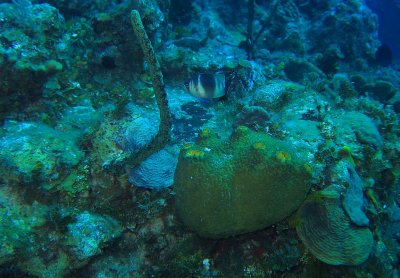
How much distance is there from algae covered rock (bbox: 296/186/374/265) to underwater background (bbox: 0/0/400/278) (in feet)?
0.03

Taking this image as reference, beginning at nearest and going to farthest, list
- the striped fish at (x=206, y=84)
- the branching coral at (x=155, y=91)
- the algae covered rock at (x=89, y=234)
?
the branching coral at (x=155, y=91)
the algae covered rock at (x=89, y=234)
the striped fish at (x=206, y=84)

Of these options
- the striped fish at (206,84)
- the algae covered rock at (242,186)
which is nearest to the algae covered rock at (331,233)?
the algae covered rock at (242,186)

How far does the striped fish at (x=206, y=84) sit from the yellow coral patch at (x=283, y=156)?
5.55 feet

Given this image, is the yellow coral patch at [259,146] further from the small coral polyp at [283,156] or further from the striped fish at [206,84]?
the striped fish at [206,84]

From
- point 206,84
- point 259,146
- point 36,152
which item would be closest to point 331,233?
point 259,146

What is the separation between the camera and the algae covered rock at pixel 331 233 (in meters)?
2.68

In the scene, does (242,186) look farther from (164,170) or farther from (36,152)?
(36,152)

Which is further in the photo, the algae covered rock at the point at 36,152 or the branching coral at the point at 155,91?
the algae covered rock at the point at 36,152

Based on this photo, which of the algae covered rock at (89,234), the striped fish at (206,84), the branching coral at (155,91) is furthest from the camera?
the striped fish at (206,84)

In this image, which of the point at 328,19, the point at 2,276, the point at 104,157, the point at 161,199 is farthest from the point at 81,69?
the point at 328,19

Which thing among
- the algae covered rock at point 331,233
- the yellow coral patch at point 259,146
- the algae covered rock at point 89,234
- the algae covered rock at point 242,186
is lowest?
the algae covered rock at point 89,234

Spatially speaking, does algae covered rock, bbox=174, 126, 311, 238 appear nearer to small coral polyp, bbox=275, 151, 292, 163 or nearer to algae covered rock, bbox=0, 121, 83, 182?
small coral polyp, bbox=275, 151, 292, 163

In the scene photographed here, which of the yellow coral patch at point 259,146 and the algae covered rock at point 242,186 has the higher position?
the yellow coral patch at point 259,146

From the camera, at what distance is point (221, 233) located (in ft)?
9.30
